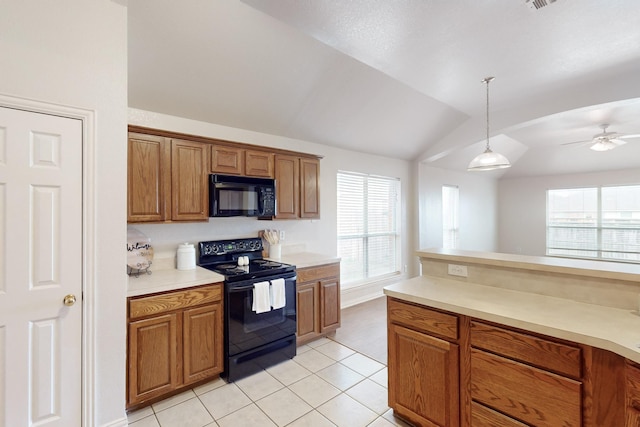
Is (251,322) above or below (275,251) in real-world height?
below

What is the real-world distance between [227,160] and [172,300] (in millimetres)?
1450

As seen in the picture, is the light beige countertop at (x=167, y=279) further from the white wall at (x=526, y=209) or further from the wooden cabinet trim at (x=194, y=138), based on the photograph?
the white wall at (x=526, y=209)

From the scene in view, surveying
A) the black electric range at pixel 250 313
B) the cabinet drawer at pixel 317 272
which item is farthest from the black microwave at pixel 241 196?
the cabinet drawer at pixel 317 272

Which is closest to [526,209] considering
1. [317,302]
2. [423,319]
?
[317,302]

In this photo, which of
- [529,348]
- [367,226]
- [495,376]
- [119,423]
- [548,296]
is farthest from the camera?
[367,226]

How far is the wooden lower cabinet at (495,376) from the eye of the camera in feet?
4.32

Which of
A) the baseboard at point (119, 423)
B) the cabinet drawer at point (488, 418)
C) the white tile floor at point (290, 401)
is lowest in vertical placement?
the white tile floor at point (290, 401)

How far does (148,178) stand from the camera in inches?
99.7

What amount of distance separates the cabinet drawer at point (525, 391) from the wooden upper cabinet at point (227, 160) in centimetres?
260

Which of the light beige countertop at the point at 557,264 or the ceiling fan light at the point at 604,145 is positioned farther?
the ceiling fan light at the point at 604,145

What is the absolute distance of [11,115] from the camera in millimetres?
1658

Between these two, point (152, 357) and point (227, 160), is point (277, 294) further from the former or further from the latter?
point (227, 160)

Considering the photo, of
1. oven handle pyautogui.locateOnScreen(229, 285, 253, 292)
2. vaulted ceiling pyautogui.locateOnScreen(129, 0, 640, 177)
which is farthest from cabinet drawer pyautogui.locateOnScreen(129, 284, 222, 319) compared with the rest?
vaulted ceiling pyautogui.locateOnScreen(129, 0, 640, 177)

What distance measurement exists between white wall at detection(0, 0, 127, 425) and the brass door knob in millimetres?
131
